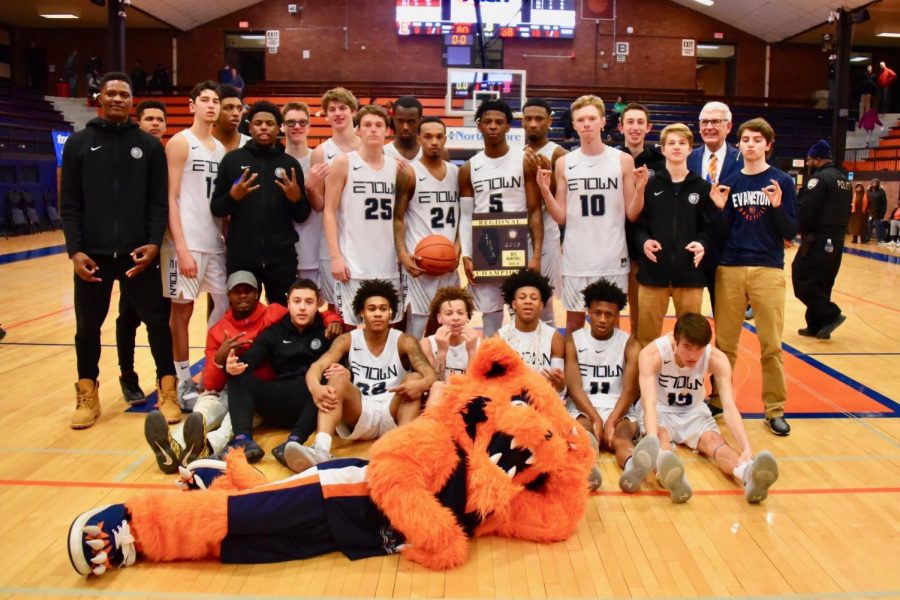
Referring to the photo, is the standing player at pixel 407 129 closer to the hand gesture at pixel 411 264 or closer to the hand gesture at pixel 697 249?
the hand gesture at pixel 411 264

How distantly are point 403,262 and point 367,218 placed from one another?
0.38 metres

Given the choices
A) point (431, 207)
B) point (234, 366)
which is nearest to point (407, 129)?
point (431, 207)

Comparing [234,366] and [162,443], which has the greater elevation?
[234,366]

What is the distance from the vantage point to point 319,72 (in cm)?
2305

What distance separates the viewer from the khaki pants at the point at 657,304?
4695mm

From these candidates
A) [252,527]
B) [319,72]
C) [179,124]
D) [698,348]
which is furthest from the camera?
[319,72]

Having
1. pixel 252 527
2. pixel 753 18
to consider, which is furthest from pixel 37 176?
pixel 753 18

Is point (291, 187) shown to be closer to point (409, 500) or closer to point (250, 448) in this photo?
point (250, 448)

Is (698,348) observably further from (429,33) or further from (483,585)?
(429,33)

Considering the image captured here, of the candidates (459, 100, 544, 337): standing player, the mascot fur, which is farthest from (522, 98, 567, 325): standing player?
the mascot fur

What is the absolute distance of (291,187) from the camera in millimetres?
4781

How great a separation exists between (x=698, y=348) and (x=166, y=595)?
266 centimetres

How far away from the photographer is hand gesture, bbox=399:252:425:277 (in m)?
4.83

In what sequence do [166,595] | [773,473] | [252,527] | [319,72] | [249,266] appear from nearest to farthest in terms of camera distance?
[166,595], [252,527], [773,473], [249,266], [319,72]
